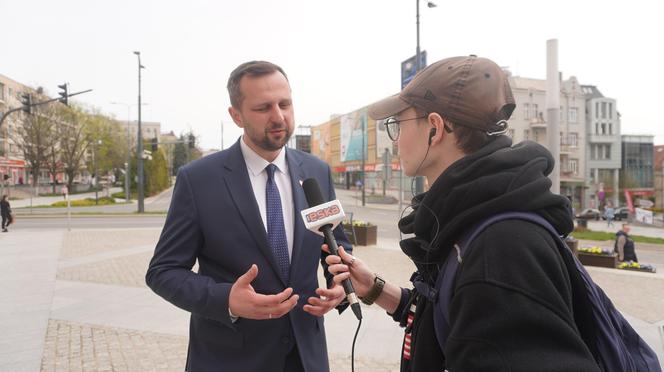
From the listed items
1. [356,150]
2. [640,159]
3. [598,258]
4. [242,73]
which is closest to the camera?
[242,73]

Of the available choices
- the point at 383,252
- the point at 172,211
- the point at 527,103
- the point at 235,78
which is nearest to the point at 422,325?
the point at 172,211

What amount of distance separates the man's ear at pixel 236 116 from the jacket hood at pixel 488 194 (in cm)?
120

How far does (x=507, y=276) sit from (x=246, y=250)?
132cm

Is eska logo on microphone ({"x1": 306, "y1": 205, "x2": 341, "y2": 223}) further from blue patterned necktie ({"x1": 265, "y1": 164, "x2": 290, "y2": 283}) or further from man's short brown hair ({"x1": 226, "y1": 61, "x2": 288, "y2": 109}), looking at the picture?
man's short brown hair ({"x1": 226, "y1": 61, "x2": 288, "y2": 109})

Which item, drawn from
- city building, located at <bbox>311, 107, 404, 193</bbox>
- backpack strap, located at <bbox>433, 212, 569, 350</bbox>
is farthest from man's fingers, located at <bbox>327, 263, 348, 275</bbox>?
city building, located at <bbox>311, 107, 404, 193</bbox>

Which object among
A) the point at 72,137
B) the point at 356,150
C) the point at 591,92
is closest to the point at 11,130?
the point at 72,137

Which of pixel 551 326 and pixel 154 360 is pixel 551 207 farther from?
pixel 154 360

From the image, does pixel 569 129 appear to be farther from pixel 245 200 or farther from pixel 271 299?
pixel 271 299

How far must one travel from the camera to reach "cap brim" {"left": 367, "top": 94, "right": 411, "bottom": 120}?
5.27ft

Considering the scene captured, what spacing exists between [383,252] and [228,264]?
1066 cm

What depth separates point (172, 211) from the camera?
2131 millimetres

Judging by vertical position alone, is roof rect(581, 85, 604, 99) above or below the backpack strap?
above

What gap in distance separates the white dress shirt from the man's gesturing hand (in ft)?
1.48

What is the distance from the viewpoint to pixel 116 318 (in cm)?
623
